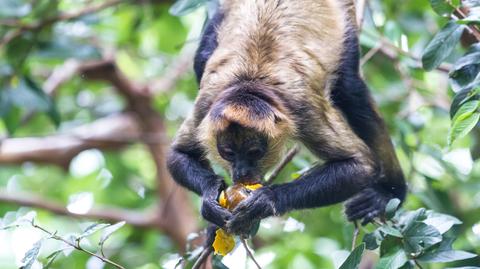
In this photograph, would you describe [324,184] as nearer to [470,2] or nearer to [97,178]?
[470,2]

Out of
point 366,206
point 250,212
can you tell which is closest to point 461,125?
point 250,212

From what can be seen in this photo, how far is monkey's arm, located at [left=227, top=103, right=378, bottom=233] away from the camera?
4574 mm

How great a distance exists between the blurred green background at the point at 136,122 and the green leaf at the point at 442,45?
115 centimetres

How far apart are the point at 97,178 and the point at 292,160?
190 inches

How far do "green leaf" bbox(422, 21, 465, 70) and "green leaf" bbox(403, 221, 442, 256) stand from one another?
3.35ft

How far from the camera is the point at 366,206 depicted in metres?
5.33

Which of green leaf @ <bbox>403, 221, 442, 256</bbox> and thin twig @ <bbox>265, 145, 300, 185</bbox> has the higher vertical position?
green leaf @ <bbox>403, 221, 442, 256</bbox>

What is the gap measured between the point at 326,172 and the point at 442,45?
3.23 ft

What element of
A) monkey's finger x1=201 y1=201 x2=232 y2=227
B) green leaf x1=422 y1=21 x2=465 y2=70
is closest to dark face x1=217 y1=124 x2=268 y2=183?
monkey's finger x1=201 y1=201 x2=232 y2=227

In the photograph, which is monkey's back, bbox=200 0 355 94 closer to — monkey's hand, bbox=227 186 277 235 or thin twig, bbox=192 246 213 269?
monkey's hand, bbox=227 186 277 235

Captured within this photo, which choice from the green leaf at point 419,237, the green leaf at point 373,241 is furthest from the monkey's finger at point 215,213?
the green leaf at point 419,237

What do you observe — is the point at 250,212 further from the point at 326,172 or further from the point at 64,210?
the point at 64,210

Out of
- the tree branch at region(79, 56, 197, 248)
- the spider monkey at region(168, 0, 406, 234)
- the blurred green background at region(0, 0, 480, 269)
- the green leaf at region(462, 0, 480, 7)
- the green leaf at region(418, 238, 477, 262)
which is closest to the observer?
the green leaf at region(418, 238, 477, 262)

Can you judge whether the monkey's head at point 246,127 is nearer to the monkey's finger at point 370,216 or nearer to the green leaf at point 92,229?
the monkey's finger at point 370,216
